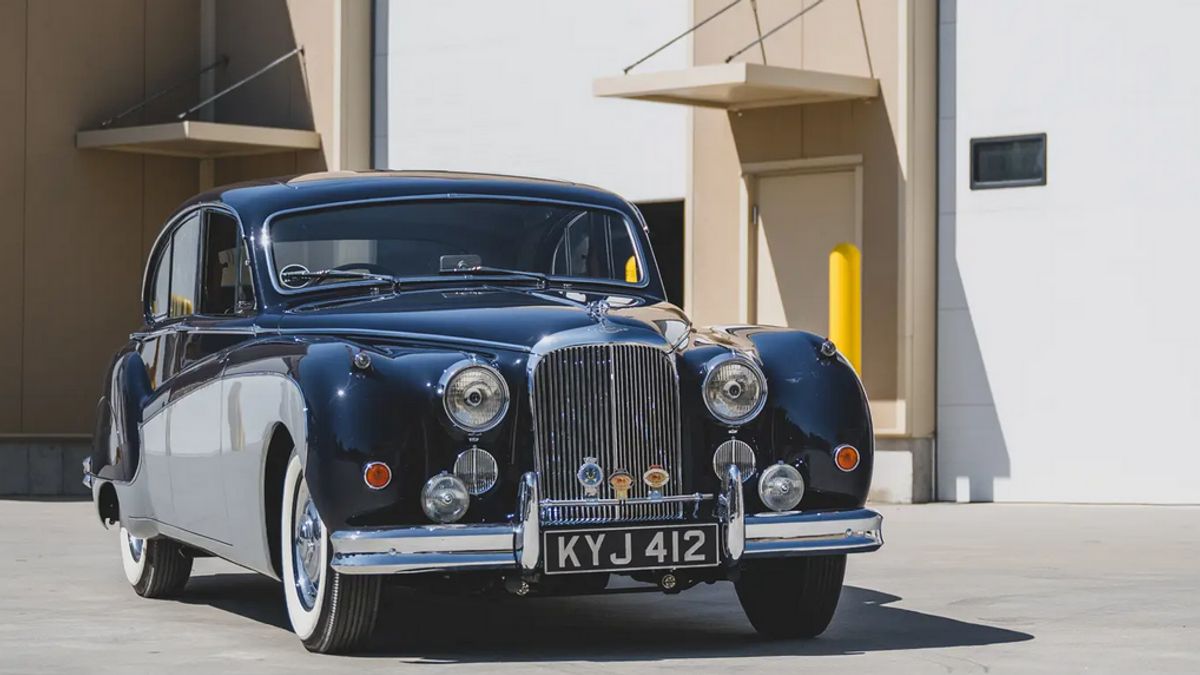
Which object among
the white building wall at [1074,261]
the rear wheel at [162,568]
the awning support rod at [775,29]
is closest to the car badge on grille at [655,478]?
the rear wheel at [162,568]

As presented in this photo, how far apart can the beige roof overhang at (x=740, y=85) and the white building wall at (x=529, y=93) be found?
1364mm

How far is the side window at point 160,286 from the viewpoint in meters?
9.79

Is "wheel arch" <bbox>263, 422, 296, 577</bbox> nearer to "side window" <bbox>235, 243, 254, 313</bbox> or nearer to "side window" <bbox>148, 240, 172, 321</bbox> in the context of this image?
"side window" <bbox>235, 243, 254, 313</bbox>

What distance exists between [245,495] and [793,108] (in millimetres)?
10220

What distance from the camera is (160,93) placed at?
2108 centimetres

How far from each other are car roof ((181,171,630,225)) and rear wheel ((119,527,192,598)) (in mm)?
1685

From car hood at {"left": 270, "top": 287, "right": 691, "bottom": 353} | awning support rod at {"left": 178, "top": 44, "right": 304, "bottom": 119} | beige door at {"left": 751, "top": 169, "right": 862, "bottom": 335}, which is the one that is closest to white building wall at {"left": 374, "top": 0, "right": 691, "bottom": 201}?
awning support rod at {"left": 178, "top": 44, "right": 304, "bottom": 119}

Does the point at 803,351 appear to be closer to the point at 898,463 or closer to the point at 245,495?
the point at 245,495

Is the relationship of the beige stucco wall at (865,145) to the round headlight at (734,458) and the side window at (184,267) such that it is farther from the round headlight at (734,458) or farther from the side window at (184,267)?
the round headlight at (734,458)

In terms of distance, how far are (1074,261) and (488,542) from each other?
31.8 ft

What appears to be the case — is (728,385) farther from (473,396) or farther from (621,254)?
(621,254)

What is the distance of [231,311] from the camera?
8.63 m

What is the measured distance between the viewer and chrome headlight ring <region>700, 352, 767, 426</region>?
23.8 feet

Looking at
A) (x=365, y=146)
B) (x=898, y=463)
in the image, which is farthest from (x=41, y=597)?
(x=365, y=146)
